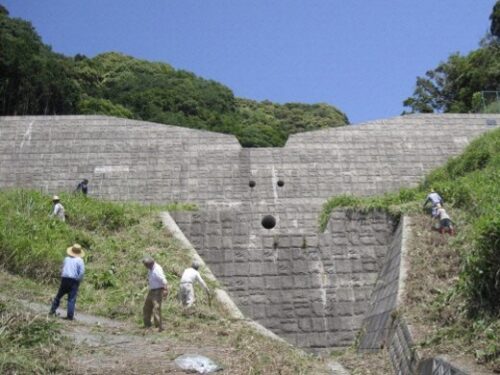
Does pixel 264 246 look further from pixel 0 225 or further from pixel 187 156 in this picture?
pixel 187 156

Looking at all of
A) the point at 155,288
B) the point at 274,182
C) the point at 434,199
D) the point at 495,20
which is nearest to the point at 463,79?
the point at 495,20

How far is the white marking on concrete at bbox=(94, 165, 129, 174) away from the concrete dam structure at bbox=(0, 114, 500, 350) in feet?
0.15

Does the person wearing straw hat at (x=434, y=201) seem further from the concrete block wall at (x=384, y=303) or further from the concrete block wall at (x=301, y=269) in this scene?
the concrete block wall at (x=301, y=269)

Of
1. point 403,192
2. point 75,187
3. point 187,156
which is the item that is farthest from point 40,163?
point 403,192

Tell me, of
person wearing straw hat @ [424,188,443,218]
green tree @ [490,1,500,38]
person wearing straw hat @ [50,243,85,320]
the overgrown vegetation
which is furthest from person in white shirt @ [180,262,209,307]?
green tree @ [490,1,500,38]

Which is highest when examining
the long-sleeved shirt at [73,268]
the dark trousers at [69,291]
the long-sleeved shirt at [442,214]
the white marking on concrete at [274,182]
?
the white marking on concrete at [274,182]

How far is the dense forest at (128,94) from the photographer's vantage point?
1226 inches

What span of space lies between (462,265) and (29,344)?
20.2ft

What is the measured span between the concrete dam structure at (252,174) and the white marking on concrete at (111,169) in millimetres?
44

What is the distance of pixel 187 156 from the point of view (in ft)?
62.7

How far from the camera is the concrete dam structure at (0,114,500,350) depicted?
38.7 ft

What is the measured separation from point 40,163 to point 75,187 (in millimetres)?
1725

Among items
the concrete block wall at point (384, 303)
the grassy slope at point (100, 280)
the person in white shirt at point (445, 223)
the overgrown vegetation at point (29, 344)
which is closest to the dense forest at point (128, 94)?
the grassy slope at point (100, 280)

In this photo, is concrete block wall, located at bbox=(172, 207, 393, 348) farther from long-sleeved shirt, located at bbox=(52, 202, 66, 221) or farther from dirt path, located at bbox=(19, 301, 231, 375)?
dirt path, located at bbox=(19, 301, 231, 375)
